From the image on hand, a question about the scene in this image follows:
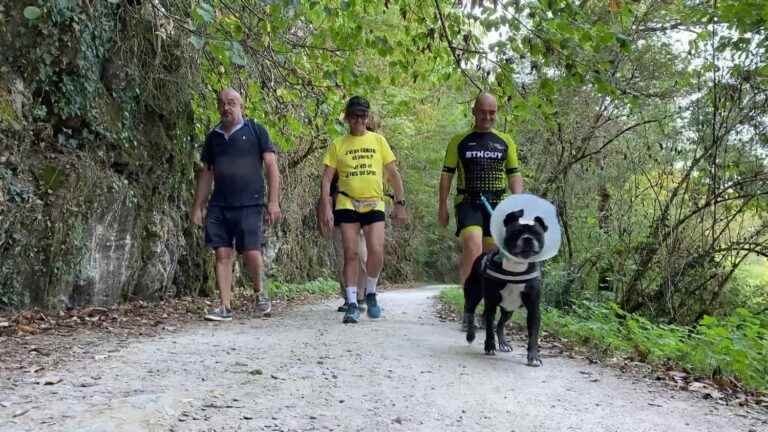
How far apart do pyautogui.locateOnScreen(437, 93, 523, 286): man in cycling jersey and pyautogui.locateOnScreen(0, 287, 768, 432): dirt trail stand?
113 cm

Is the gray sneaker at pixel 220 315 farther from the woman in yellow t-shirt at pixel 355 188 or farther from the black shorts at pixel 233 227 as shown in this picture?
the woman in yellow t-shirt at pixel 355 188

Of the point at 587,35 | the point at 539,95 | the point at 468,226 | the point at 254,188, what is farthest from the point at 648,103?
the point at 254,188

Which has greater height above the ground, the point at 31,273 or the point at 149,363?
the point at 31,273

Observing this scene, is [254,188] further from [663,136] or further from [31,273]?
[663,136]

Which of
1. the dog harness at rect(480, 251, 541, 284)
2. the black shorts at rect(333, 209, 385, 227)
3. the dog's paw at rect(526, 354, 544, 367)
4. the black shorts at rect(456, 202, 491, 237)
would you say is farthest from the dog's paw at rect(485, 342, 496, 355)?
the black shorts at rect(333, 209, 385, 227)

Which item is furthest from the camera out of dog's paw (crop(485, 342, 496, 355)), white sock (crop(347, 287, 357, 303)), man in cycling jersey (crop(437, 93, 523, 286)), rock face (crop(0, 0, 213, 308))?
white sock (crop(347, 287, 357, 303))

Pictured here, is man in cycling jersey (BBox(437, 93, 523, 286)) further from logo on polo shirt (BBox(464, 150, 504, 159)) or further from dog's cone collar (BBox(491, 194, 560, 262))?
dog's cone collar (BBox(491, 194, 560, 262))

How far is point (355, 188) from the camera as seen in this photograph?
255 inches

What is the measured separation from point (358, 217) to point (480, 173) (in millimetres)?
1438

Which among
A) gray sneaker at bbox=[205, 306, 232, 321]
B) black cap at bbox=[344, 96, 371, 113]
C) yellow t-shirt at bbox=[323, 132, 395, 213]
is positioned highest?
black cap at bbox=[344, 96, 371, 113]

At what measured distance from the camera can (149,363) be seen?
4.04m

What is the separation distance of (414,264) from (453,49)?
91.2 feet

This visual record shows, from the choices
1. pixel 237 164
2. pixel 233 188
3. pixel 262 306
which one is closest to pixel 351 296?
pixel 262 306

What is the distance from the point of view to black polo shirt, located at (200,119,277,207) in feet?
21.1
